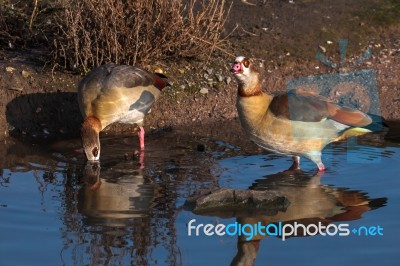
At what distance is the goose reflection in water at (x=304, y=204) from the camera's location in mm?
7188

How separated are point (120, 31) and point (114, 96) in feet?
3.05

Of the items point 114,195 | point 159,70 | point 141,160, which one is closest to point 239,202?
point 114,195

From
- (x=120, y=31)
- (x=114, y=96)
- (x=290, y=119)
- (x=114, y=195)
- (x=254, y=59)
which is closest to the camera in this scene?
(x=114, y=195)

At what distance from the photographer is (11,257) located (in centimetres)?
672

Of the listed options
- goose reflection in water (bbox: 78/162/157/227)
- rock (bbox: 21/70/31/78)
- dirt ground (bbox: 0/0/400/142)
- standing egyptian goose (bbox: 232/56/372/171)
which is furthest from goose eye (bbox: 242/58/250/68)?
rock (bbox: 21/70/31/78)

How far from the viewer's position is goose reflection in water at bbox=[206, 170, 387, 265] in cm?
719

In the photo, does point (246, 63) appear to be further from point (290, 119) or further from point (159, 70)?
point (159, 70)

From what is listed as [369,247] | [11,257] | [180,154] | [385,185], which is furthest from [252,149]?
[11,257]

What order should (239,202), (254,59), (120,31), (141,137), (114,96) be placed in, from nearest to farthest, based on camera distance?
(239,202), (141,137), (114,96), (120,31), (254,59)

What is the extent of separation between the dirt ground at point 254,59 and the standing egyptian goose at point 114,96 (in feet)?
1.99

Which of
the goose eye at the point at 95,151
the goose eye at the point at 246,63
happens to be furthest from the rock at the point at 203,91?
the goose eye at the point at 246,63

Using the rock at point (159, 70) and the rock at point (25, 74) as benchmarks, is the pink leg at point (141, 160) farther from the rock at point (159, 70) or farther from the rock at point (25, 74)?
the rock at point (25, 74)

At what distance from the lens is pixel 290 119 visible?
8922mm

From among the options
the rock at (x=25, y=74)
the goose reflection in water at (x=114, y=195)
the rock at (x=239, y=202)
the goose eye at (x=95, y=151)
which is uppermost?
the rock at (x=25, y=74)
